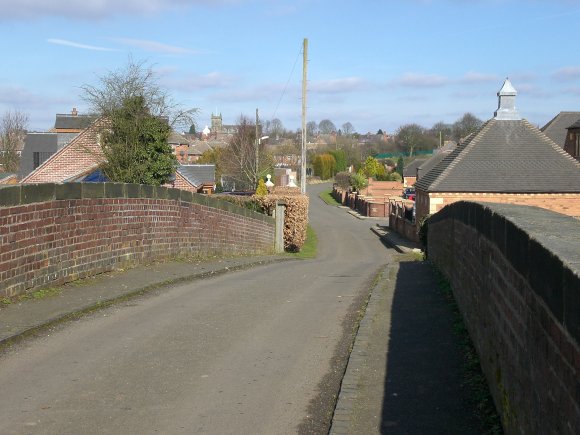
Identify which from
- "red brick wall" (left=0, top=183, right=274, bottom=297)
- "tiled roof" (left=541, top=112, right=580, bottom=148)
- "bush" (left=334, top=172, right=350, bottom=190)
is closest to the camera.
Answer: "red brick wall" (left=0, top=183, right=274, bottom=297)

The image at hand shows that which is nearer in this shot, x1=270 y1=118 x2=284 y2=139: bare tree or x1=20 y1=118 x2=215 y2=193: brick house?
x1=20 y1=118 x2=215 y2=193: brick house

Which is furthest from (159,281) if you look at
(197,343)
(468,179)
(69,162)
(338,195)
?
(338,195)

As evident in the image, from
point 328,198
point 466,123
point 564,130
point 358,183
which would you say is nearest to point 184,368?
point 564,130

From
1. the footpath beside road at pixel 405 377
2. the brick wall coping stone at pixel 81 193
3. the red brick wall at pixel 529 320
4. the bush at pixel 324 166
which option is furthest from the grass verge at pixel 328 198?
the red brick wall at pixel 529 320

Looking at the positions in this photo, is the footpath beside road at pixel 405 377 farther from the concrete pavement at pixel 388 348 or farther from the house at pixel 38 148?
the house at pixel 38 148

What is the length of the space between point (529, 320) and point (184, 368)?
12.8 ft

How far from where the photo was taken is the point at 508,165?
37781 mm

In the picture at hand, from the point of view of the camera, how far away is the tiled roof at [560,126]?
57.8m

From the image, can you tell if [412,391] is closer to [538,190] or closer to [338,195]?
[538,190]

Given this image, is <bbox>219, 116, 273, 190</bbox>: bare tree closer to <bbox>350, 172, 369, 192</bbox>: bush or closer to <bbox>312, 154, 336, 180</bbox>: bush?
<bbox>350, 172, 369, 192</bbox>: bush

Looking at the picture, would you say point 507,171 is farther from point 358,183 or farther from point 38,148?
point 358,183

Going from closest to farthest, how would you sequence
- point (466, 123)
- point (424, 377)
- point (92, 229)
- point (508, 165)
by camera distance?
1. point (424, 377)
2. point (92, 229)
3. point (508, 165)
4. point (466, 123)

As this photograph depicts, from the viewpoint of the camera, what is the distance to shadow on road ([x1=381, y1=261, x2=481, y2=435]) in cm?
570

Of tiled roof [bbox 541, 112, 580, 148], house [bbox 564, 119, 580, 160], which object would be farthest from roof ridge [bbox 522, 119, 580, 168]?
tiled roof [bbox 541, 112, 580, 148]
